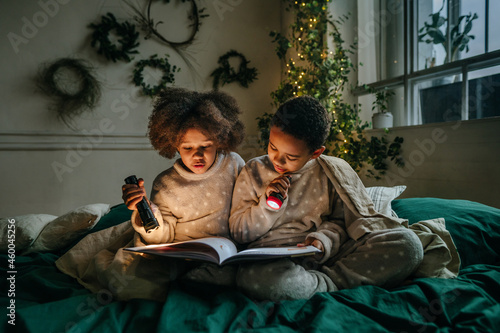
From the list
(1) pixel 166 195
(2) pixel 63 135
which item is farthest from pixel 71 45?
(1) pixel 166 195

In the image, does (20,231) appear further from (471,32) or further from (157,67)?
(471,32)

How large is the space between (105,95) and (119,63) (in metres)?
0.30

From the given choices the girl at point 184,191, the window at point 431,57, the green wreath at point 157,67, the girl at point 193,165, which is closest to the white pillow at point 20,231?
the girl at point 184,191

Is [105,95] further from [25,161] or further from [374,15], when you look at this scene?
[374,15]

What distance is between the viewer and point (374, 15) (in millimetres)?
2641

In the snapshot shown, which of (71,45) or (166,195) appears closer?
(166,195)

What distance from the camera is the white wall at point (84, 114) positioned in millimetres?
2471

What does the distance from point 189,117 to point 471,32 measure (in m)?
1.90

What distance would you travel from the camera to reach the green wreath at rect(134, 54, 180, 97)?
2.78 m

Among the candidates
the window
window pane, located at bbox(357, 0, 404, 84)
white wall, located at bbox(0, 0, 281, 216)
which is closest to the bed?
the window

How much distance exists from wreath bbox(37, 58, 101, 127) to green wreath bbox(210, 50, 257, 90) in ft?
3.52

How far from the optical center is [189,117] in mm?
1117

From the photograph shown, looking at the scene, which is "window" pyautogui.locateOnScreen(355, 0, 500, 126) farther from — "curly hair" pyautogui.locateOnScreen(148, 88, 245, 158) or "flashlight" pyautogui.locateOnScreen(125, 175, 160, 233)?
"flashlight" pyautogui.locateOnScreen(125, 175, 160, 233)

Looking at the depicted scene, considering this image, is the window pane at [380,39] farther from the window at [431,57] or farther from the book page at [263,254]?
the book page at [263,254]
